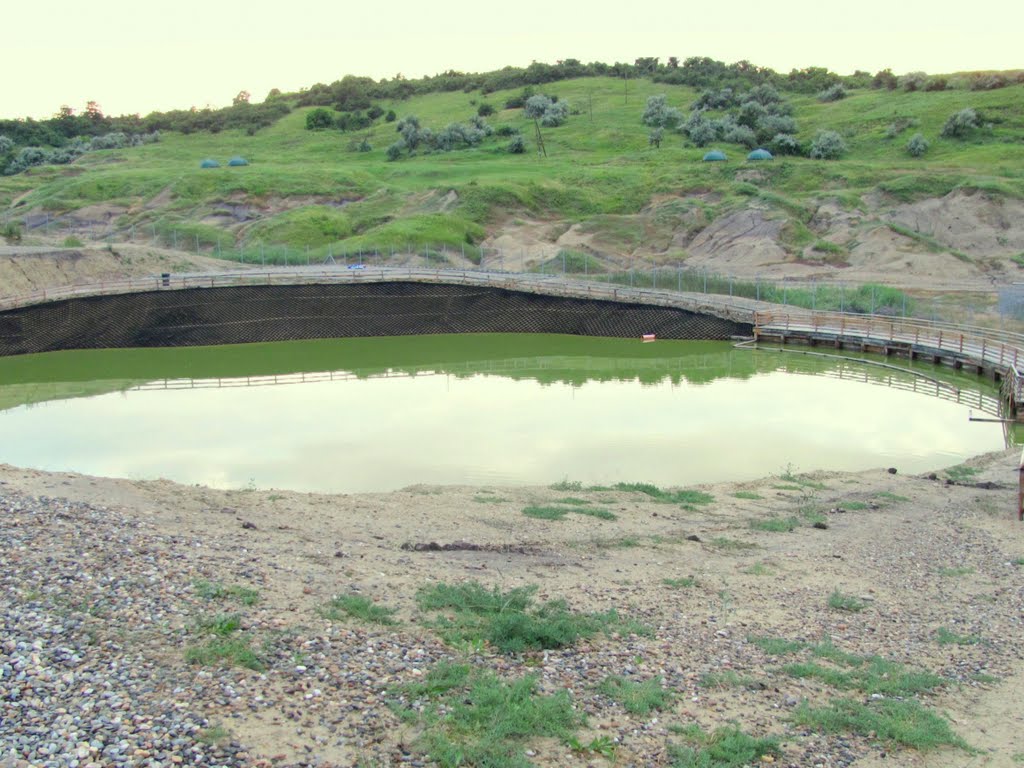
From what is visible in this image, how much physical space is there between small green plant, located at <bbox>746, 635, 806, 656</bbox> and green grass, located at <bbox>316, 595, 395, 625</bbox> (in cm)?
425

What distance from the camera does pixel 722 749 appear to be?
392 inches

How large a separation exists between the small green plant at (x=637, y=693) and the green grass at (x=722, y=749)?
54cm

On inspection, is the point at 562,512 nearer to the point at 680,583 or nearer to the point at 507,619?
the point at 680,583

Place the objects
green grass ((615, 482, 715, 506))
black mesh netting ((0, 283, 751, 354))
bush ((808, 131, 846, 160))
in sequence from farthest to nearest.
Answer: bush ((808, 131, 846, 160)) → black mesh netting ((0, 283, 751, 354)) → green grass ((615, 482, 715, 506))

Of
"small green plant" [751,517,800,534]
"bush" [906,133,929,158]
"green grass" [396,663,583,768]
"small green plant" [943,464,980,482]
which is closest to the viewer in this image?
"green grass" [396,663,583,768]

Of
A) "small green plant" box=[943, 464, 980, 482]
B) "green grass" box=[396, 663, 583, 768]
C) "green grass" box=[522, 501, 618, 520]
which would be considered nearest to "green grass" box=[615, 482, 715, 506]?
"green grass" box=[522, 501, 618, 520]

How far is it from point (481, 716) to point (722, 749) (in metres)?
2.25

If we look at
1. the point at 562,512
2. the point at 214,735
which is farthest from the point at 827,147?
the point at 214,735

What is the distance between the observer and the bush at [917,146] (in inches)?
3337

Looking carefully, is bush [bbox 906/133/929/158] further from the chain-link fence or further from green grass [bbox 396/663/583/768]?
green grass [bbox 396/663/583/768]

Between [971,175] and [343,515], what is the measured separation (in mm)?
66920

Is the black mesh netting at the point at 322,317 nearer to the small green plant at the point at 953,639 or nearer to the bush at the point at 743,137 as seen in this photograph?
the small green plant at the point at 953,639

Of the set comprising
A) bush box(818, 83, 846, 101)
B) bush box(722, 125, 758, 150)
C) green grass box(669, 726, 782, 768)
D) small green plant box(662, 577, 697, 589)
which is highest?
bush box(818, 83, 846, 101)

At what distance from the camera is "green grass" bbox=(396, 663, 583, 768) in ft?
31.6
